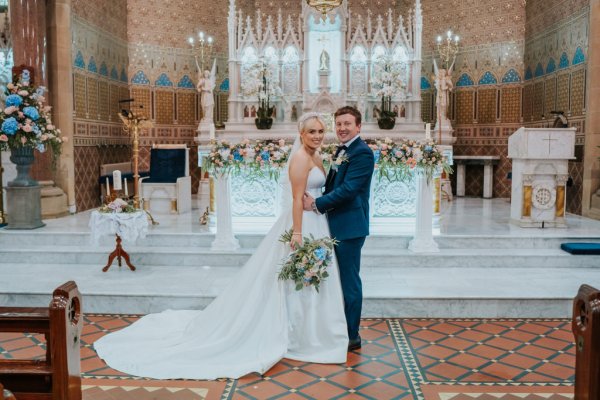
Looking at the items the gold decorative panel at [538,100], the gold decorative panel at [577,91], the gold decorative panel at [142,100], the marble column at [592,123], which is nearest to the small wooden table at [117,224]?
the gold decorative panel at [142,100]

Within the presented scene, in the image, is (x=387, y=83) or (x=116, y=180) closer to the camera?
(x=116, y=180)

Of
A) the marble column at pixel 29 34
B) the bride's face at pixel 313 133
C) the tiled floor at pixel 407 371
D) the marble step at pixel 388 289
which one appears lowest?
the tiled floor at pixel 407 371

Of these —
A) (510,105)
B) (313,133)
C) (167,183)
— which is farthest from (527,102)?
(313,133)

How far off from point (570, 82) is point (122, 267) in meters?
8.49

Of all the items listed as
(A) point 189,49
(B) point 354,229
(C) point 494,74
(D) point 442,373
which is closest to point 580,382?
(D) point 442,373

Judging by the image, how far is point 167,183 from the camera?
1016 centimetres

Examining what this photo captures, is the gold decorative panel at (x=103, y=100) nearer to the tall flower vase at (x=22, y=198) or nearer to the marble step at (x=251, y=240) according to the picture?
the tall flower vase at (x=22, y=198)

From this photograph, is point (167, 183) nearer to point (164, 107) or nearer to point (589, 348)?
point (164, 107)

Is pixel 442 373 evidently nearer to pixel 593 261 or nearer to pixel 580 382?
pixel 580 382

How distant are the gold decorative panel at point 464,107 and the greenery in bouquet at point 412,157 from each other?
653 cm

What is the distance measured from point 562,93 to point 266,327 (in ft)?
29.4

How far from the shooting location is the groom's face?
4.52m

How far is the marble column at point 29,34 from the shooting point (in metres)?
9.24

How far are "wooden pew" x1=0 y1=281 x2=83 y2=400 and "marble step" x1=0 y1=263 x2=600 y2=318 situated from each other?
9.69 feet
